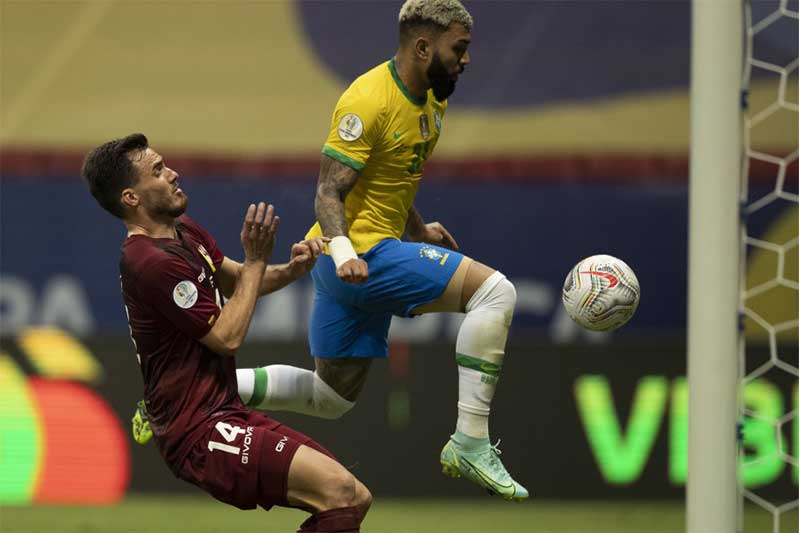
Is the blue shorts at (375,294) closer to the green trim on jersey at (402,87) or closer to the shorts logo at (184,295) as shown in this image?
the green trim on jersey at (402,87)

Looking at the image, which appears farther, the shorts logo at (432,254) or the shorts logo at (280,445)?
the shorts logo at (432,254)

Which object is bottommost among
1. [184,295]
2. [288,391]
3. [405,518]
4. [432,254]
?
[405,518]

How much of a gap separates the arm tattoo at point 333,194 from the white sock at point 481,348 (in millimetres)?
538

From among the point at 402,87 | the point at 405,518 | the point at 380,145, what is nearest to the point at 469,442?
the point at 380,145

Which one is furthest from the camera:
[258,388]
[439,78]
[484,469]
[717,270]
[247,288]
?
[258,388]

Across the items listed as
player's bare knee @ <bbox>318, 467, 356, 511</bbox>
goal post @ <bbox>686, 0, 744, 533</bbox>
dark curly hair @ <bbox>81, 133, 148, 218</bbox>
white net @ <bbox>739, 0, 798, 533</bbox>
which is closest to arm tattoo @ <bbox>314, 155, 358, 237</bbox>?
dark curly hair @ <bbox>81, 133, 148, 218</bbox>

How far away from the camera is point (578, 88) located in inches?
372

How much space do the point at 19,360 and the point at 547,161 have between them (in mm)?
3638

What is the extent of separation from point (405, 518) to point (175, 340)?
3524 mm

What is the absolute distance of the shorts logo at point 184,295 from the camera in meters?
4.27

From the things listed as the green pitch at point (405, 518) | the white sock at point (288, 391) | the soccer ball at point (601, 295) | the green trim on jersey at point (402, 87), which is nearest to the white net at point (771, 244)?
the green pitch at point (405, 518)

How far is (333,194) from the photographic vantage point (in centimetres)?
472

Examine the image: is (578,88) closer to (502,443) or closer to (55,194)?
(502,443)

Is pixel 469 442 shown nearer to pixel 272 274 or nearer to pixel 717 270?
pixel 272 274
